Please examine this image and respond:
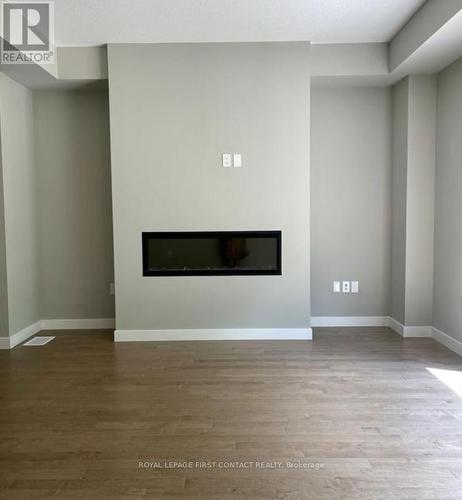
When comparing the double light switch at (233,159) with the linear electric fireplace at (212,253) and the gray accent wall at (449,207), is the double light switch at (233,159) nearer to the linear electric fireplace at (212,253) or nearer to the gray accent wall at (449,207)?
the linear electric fireplace at (212,253)

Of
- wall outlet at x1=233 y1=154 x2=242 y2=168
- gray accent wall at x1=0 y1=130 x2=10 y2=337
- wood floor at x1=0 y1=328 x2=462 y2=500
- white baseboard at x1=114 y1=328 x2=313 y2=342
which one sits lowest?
wood floor at x1=0 y1=328 x2=462 y2=500

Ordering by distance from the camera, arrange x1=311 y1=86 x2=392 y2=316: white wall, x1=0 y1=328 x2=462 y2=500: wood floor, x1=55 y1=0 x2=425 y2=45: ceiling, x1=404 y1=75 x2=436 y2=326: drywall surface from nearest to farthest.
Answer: x1=0 y1=328 x2=462 y2=500: wood floor
x1=55 y1=0 x2=425 y2=45: ceiling
x1=404 y1=75 x2=436 y2=326: drywall surface
x1=311 y1=86 x2=392 y2=316: white wall

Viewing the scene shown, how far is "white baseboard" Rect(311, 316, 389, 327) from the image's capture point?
446 cm

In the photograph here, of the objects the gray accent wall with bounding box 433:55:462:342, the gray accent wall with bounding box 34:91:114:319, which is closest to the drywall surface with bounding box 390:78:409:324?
the gray accent wall with bounding box 433:55:462:342

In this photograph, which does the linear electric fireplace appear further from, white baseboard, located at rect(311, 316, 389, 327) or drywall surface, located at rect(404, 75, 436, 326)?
drywall surface, located at rect(404, 75, 436, 326)

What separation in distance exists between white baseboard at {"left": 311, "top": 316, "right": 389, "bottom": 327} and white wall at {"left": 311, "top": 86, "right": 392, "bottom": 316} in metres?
0.04

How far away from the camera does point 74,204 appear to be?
14.6 ft

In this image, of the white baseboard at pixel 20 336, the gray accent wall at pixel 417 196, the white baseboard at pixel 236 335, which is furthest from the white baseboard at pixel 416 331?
the white baseboard at pixel 20 336

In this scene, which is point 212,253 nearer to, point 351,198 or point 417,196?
point 351,198

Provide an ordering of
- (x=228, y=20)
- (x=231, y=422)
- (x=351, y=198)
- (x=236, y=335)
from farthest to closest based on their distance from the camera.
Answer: (x=351, y=198), (x=236, y=335), (x=228, y=20), (x=231, y=422)

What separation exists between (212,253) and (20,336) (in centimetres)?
198

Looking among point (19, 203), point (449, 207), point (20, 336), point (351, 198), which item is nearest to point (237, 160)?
point (351, 198)

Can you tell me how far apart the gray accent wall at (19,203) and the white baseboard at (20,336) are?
43 mm

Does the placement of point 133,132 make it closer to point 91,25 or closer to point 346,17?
point 91,25
